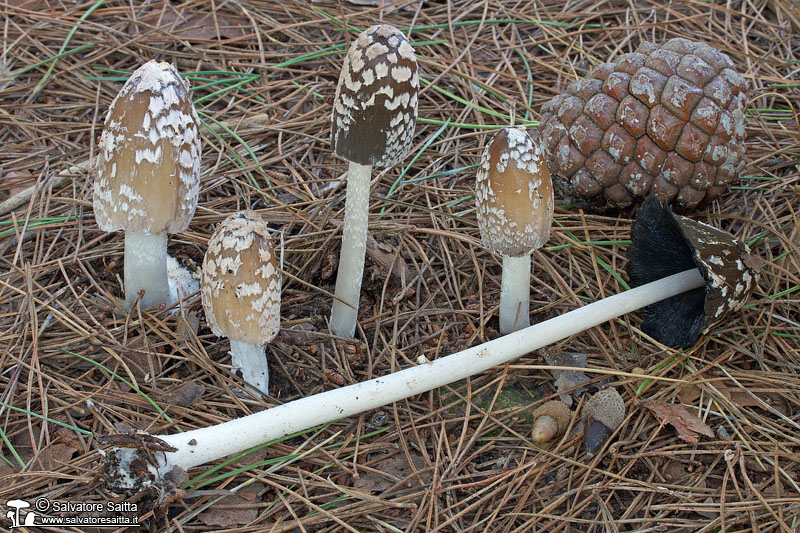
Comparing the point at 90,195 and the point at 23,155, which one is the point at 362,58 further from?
the point at 23,155

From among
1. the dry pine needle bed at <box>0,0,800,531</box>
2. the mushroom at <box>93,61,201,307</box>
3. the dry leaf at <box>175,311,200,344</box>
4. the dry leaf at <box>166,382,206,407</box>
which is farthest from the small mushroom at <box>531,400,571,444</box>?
the mushroom at <box>93,61,201,307</box>

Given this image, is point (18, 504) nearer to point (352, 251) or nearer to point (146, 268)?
point (146, 268)

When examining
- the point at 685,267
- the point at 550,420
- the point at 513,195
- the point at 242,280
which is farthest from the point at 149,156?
A: the point at 685,267

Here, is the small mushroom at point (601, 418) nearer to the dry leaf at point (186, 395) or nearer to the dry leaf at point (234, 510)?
the dry leaf at point (234, 510)

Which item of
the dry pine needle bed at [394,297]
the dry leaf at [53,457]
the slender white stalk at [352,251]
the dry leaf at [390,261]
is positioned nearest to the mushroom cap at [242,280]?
the dry pine needle bed at [394,297]

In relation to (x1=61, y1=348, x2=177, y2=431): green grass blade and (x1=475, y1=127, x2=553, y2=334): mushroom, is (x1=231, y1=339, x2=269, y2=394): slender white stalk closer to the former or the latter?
(x1=61, y1=348, x2=177, y2=431): green grass blade
